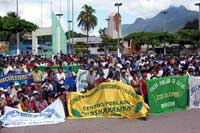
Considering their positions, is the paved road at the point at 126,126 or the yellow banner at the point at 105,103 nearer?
the paved road at the point at 126,126

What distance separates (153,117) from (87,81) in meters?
4.63

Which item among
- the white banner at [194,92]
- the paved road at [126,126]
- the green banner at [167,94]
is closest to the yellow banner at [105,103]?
the paved road at [126,126]

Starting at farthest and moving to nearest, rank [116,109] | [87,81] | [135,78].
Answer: [87,81] < [135,78] < [116,109]

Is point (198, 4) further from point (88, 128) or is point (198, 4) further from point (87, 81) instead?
point (88, 128)

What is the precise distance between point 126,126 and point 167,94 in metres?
3.41

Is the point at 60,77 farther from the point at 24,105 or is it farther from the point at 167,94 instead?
the point at 167,94

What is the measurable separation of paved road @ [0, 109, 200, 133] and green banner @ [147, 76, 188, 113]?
105cm

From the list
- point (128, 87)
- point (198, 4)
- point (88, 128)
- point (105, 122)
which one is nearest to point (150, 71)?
point (128, 87)

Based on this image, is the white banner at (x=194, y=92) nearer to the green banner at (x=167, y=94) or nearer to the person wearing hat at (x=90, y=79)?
the green banner at (x=167, y=94)

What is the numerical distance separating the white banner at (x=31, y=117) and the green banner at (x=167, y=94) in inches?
129

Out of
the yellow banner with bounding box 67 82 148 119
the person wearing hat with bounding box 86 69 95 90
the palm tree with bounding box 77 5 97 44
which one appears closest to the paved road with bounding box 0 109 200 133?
the yellow banner with bounding box 67 82 148 119

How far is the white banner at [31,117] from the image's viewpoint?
13461 mm

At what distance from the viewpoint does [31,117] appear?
1366 centimetres

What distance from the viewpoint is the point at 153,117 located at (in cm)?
1494
